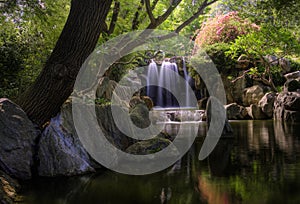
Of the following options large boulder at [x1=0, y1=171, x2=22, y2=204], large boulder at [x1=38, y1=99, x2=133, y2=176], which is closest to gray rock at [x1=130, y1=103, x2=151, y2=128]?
large boulder at [x1=38, y1=99, x2=133, y2=176]

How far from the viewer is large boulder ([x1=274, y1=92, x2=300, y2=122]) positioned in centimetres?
1414

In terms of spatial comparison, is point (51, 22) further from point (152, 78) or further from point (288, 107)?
point (152, 78)

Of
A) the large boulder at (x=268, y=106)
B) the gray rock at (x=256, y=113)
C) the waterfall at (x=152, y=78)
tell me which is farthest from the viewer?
the waterfall at (x=152, y=78)

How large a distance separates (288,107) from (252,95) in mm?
3041

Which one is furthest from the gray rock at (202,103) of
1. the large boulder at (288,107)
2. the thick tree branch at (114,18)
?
the thick tree branch at (114,18)

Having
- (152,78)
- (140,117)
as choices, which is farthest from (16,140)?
(152,78)

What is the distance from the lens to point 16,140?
5199mm

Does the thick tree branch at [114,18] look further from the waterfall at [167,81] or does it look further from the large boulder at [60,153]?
the waterfall at [167,81]

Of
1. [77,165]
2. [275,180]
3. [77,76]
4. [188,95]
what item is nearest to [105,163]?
[77,165]

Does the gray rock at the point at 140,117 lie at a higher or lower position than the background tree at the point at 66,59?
lower

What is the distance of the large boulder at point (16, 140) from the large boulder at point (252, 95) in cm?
1385

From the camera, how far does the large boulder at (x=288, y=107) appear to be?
46.4 feet

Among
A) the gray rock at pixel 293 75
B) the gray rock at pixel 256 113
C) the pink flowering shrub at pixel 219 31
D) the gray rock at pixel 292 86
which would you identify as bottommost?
the gray rock at pixel 256 113

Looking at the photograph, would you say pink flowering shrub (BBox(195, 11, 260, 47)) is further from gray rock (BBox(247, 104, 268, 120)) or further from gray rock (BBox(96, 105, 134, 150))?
gray rock (BBox(96, 105, 134, 150))
